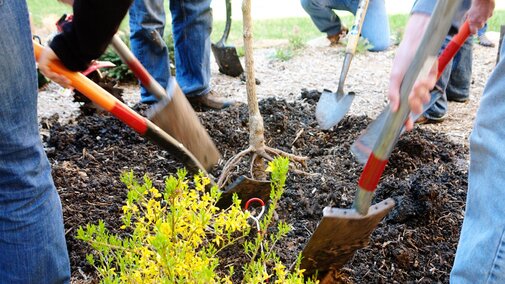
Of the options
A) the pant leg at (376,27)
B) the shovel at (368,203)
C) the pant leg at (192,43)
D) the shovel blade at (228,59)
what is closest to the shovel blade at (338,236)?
the shovel at (368,203)

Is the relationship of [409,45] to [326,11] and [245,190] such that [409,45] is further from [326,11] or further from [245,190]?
[326,11]

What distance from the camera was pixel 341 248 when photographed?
2254 millimetres

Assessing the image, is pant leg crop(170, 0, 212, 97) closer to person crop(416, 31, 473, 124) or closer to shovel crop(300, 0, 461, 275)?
person crop(416, 31, 473, 124)

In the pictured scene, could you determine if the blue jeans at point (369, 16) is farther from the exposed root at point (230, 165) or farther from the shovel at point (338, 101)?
the exposed root at point (230, 165)

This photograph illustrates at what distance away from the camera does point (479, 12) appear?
2.11 meters

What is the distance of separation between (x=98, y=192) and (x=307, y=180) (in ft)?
3.62

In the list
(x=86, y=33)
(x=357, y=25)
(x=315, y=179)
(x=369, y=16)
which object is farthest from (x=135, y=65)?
(x=369, y=16)

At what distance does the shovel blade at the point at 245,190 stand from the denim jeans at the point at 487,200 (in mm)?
1191

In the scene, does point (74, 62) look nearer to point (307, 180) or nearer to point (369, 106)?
point (307, 180)

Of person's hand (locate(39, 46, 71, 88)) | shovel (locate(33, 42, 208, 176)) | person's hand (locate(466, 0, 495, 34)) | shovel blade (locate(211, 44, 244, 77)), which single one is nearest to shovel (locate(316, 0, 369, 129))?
shovel (locate(33, 42, 208, 176))

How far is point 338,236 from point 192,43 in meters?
2.73

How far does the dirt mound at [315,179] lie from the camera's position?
2564 millimetres

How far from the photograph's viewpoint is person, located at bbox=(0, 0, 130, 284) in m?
1.60

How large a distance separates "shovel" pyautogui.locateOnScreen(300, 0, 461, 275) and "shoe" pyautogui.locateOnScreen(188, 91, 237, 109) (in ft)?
7.82
